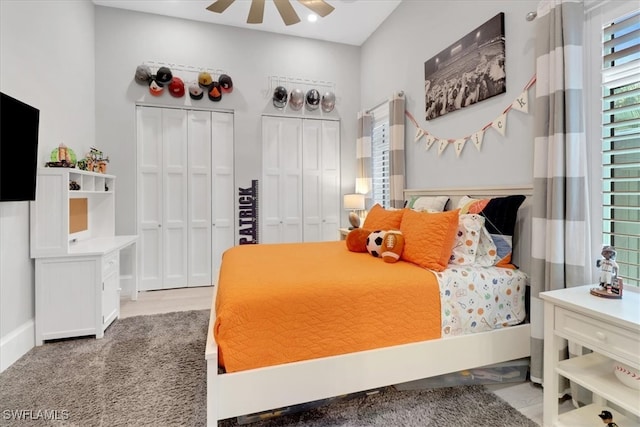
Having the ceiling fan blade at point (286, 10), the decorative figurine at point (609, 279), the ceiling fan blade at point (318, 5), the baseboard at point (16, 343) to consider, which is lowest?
the baseboard at point (16, 343)

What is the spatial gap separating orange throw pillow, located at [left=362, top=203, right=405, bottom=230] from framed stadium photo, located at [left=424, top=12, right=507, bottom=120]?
1067 millimetres

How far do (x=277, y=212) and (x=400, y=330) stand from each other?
2904 millimetres

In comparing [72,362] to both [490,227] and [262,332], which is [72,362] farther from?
[490,227]

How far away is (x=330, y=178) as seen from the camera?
14.8ft

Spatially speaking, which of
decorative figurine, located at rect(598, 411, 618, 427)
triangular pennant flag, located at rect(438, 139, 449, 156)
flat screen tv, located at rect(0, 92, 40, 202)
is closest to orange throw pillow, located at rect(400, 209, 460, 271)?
decorative figurine, located at rect(598, 411, 618, 427)

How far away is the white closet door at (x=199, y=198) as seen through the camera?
3943mm

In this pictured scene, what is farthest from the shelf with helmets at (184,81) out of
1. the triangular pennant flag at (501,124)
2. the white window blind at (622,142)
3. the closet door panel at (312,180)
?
the white window blind at (622,142)

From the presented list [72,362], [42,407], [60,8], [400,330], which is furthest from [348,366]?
[60,8]

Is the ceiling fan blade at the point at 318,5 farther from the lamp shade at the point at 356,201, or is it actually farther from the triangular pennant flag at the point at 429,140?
the lamp shade at the point at 356,201

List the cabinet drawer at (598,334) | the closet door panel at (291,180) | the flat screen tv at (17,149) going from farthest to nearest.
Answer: the closet door panel at (291,180)
the flat screen tv at (17,149)
the cabinet drawer at (598,334)

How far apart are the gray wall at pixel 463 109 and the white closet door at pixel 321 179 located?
0.78 metres

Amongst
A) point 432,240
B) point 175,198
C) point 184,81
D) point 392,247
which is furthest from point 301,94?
point 432,240

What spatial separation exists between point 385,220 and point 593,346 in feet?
4.94

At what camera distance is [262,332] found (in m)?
1.42
